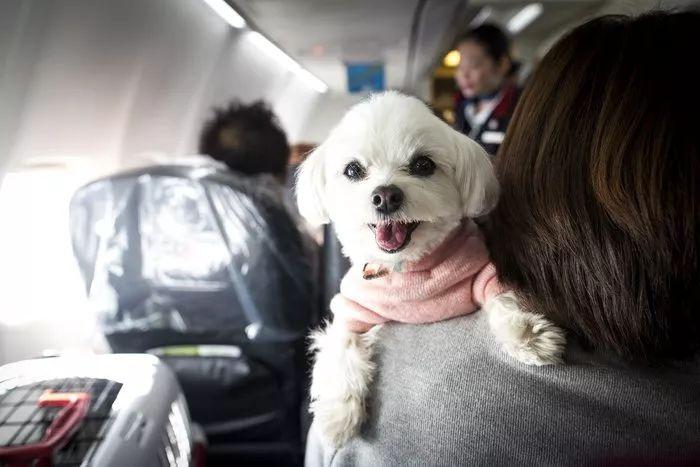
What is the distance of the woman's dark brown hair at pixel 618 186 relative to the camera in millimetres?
589

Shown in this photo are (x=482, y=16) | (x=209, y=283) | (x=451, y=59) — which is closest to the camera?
(x=209, y=283)

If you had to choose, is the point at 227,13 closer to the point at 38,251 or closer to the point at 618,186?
the point at 38,251

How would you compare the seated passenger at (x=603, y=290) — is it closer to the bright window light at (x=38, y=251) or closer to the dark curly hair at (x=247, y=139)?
the bright window light at (x=38, y=251)

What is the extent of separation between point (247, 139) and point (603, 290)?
49.0 inches

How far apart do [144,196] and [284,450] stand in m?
0.86

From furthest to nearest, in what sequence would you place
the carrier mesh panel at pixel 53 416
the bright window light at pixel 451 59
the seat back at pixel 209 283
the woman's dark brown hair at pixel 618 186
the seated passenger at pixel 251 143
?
the bright window light at pixel 451 59 < the seated passenger at pixel 251 143 < the seat back at pixel 209 283 < the carrier mesh panel at pixel 53 416 < the woman's dark brown hair at pixel 618 186

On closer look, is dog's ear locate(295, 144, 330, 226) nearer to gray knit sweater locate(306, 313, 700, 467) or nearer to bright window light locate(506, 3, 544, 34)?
gray knit sweater locate(306, 313, 700, 467)

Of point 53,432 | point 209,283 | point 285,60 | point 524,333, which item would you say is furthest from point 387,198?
point 285,60

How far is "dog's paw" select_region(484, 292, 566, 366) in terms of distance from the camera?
0.64 metres

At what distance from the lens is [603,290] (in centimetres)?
63

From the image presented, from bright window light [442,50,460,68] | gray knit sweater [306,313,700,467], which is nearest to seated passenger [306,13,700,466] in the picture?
gray knit sweater [306,313,700,467]

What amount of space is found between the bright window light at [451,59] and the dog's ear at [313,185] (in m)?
1.81

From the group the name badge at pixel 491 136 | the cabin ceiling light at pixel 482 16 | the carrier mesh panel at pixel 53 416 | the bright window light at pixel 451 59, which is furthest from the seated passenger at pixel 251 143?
the cabin ceiling light at pixel 482 16

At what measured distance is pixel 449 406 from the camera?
622 millimetres
